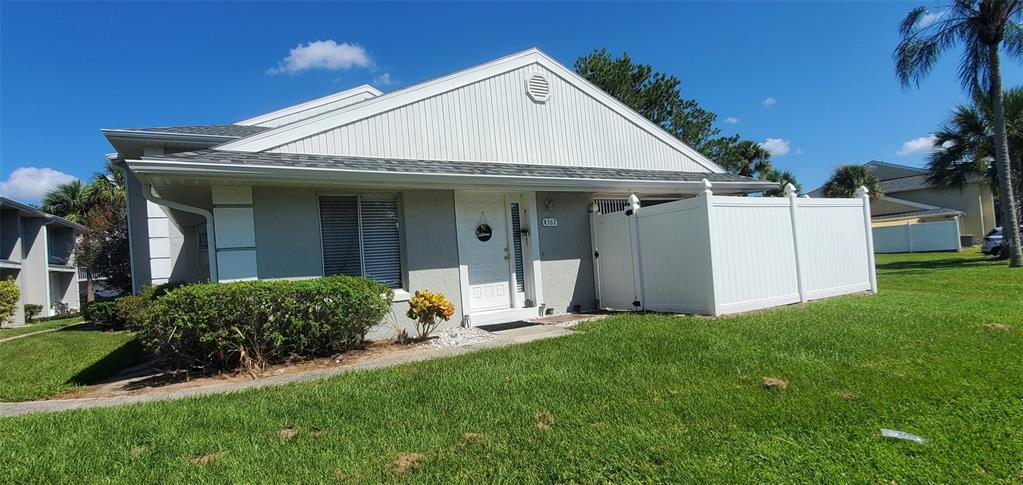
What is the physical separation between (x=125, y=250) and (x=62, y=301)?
8445 millimetres

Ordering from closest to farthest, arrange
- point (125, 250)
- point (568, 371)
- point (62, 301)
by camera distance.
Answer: point (568, 371), point (125, 250), point (62, 301)

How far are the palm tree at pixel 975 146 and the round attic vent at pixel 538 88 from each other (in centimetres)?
1749

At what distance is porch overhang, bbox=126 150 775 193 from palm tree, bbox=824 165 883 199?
2990cm

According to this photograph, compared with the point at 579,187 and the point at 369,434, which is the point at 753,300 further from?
the point at 369,434

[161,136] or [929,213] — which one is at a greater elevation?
[161,136]

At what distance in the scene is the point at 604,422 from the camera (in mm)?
3779

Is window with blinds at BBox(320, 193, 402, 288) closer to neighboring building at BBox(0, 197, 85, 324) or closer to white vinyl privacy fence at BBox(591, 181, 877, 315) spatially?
white vinyl privacy fence at BBox(591, 181, 877, 315)

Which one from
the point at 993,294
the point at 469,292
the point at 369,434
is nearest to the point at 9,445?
the point at 369,434

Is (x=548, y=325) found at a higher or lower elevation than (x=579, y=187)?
lower

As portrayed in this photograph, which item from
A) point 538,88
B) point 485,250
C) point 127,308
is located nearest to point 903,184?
point 538,88

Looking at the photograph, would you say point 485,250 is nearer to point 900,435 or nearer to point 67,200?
point 900,435

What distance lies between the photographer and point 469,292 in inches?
358

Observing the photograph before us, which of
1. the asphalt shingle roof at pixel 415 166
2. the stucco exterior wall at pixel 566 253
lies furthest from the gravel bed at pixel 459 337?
the asphalt shingle roof at pixel 415 166

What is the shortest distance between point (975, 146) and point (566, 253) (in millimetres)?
20063
